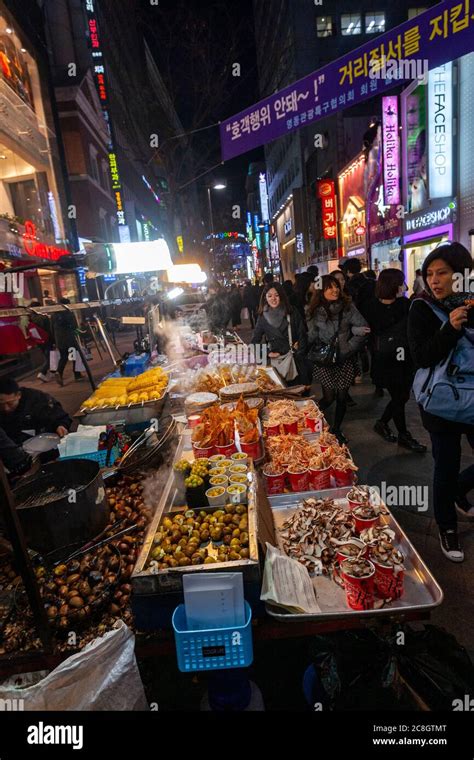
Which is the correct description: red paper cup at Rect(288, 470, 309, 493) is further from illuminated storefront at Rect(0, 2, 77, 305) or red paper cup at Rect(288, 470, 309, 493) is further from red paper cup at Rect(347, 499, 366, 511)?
illuminated storefront at Rect(0, 2, 77, 305)

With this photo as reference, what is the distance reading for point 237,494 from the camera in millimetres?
2838

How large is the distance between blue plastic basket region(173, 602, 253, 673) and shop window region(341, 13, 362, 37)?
4525 cm

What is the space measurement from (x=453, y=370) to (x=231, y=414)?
2029 mm

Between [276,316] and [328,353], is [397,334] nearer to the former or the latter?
[328,353]

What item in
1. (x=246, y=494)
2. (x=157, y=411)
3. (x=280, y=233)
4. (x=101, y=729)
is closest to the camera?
(x=101, y=729)

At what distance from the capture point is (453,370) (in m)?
3.03

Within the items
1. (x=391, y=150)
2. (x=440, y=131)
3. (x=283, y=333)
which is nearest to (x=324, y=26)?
(x=391, y=150)

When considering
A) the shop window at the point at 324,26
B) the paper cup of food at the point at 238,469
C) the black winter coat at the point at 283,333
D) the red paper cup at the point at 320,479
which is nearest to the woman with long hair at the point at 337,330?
the black winter coat at the point at 283,333

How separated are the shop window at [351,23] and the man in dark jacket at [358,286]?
37.4 meters

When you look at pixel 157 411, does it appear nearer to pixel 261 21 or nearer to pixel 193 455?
pixel 193 455

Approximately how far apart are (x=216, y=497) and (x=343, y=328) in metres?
3.42

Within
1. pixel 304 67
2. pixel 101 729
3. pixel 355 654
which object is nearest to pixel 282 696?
pixel 355 654

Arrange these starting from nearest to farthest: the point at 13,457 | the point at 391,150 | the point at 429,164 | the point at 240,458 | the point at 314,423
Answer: the point at 240,458 < the point at 13,457 < the point at 314,423 < the point at 429,164 < the point at 391,150

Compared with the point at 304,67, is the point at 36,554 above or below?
below
